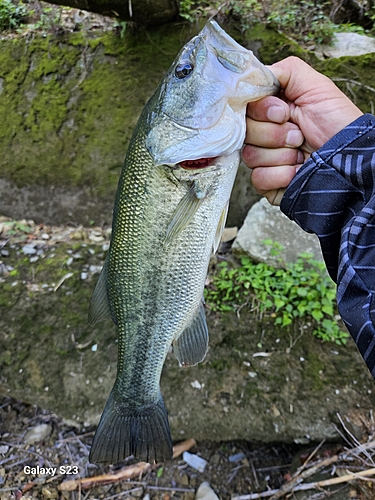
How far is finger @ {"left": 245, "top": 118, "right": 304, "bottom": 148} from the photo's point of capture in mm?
1626

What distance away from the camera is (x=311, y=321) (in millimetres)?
2883

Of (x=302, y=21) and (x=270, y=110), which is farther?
(x=302, y=21)

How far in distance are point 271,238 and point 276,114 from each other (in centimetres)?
188

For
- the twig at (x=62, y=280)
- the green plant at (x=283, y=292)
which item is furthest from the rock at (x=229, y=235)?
the twig at (x=62, y=280)

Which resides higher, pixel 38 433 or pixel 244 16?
pixel 244 16

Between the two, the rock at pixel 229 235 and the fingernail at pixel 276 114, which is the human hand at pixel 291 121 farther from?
the rock at pixel 229 235

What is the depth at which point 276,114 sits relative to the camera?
1562 mm

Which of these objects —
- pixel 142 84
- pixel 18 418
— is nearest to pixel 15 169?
pixel 142 84

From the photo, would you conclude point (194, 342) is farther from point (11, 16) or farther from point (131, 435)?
point (11, 16)

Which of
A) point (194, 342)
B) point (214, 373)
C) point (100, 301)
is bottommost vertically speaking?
point (214, 373)

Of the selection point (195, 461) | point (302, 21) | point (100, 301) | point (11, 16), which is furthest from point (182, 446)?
point (11, 16)

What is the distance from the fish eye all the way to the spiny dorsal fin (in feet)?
2.99

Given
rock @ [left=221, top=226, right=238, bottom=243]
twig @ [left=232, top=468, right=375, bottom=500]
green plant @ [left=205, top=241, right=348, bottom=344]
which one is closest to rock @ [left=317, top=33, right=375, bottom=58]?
rock @ [left=221, top=226, right=238, bottom=243]

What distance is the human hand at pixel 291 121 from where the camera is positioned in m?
1.56
